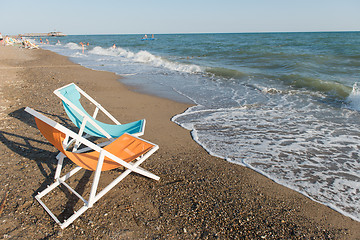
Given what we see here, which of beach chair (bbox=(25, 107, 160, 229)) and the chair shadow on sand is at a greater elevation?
beach chair (bbox=(25, 107, 160, 229))

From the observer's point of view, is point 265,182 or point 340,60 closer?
point 265,182

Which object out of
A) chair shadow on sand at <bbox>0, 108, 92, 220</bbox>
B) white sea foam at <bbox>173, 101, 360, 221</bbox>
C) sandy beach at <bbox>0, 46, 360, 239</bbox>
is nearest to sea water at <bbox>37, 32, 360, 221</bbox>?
white sea foam at <bbox>173, 101, 360, 221</bbox>

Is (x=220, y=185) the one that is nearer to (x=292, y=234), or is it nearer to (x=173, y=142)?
(x=292, y=234)

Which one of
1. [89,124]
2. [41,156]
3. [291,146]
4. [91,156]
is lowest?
[291,146]

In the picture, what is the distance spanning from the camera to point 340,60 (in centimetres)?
1612

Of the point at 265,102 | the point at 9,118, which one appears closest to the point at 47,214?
the point at 9,118

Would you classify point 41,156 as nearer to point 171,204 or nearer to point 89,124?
point 89,124

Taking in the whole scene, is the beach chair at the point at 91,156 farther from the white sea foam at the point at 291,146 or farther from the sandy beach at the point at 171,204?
the white sea foam at the point at 291,146

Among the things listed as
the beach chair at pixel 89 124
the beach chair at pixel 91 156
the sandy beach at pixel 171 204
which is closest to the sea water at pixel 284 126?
the sandy beach at pixel 171 204

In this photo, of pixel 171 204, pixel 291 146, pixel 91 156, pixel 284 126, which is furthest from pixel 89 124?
pixel 284 126

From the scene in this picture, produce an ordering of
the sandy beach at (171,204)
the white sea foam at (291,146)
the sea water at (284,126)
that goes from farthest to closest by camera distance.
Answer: the sea water at (284,126)
the white sea foam at (291,146)
the sandy beach at (171,204)

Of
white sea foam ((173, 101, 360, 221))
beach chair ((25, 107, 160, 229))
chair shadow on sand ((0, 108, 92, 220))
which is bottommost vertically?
white sea foam ((173, 101, 360, 221))

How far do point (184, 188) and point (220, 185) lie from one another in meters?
0.49

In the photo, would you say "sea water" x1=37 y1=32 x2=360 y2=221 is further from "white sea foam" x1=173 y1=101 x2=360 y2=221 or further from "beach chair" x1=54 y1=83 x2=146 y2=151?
"beach chair" x1=54 y1=83 x2=146 y2=151
